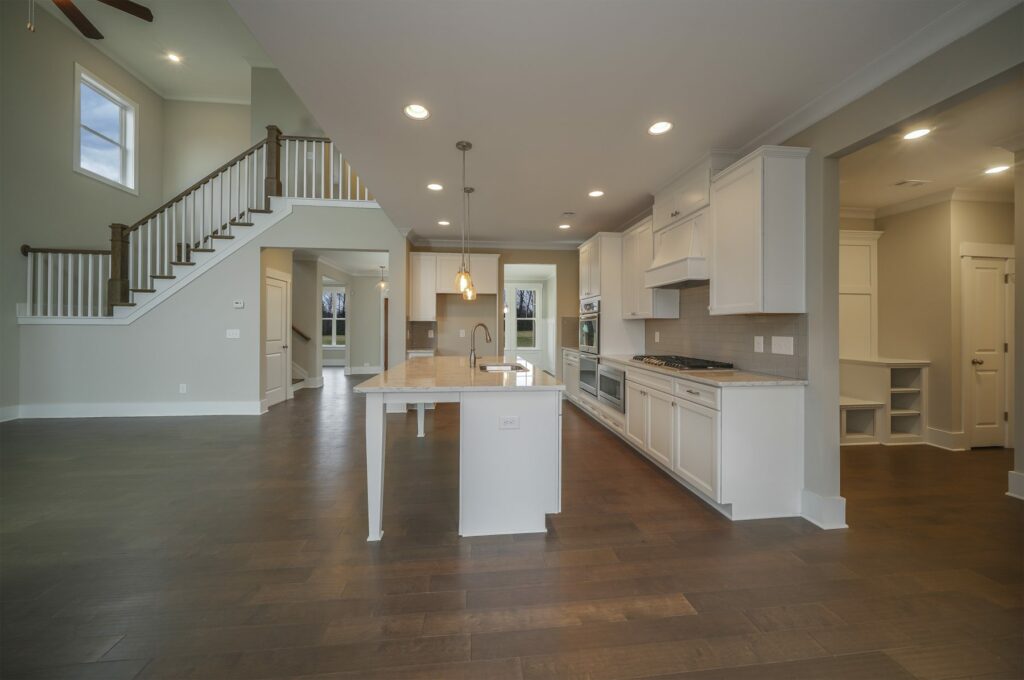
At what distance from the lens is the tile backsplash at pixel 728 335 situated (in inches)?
104

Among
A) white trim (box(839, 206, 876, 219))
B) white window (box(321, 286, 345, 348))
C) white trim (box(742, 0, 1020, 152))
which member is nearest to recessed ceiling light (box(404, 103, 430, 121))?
white trim (box(742, 0, 1020, 152))

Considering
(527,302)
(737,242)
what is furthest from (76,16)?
(527,302)

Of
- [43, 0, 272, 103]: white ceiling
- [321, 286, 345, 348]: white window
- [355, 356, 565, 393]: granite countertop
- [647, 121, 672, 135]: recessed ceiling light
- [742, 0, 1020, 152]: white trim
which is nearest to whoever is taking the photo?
[742, 0, 1020, 152]: white trim

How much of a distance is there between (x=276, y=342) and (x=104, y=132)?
397 cm

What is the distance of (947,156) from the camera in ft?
10.1

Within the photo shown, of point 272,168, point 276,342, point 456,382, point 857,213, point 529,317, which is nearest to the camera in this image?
point 456,382

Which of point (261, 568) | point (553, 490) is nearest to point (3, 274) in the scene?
point (261, 568)

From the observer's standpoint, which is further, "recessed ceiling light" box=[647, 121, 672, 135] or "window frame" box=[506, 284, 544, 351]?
"window frame" box=[506, 284, 544, 351]

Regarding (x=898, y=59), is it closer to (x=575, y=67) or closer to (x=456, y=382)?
(x=575, y=67)

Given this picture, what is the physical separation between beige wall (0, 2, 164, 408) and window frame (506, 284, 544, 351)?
22.5 ft

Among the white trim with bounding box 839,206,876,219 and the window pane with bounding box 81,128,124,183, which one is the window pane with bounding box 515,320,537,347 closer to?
the white trim with bounding box 839,206,876,219

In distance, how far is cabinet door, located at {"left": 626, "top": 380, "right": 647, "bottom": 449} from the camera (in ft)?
11.6

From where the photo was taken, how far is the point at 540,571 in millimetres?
1945

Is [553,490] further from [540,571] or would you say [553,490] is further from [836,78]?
[836,78]
